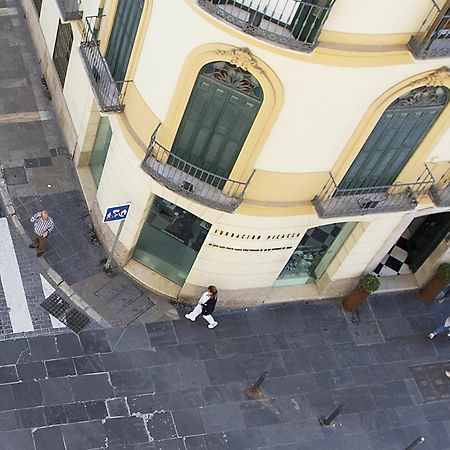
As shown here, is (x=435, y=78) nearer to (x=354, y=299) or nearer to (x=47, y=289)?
(x=354, y=299)

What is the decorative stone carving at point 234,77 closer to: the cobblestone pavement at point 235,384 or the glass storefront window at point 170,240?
the glass storefront window at point 170,240

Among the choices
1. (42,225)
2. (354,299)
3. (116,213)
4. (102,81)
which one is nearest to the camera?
(102,81)

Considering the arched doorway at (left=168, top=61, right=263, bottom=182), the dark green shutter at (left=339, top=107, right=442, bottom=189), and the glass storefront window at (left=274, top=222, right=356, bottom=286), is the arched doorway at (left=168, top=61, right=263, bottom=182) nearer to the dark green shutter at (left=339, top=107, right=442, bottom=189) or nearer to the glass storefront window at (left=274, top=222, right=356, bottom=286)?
the dark green shutter at (left=339, top=107, right=442, bottom=189)

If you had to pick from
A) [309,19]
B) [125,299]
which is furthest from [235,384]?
[309,19]

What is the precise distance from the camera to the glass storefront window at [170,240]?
65.9 feet

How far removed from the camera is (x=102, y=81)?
18766 mm

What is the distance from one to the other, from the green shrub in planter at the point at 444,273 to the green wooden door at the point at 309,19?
1075cm

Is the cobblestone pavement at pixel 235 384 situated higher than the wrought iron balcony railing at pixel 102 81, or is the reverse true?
the wrought iron balcony railing at pixel 102 81

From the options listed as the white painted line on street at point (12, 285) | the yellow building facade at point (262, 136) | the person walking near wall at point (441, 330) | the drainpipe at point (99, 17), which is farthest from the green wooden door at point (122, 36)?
the person walking near wall at point (441, 330)

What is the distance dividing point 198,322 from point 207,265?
77.6 inches

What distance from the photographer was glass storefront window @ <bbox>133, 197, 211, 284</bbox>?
20.1 meters

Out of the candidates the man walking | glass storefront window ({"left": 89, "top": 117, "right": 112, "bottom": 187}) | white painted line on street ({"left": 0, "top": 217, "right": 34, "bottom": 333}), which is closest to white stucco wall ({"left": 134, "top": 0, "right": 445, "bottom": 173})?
glass storefront window ({"left": 89, "top": 117, "right": 112, "bottom": 187})

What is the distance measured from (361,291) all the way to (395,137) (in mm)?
6243

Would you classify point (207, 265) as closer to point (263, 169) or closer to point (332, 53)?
point (263, 169)
